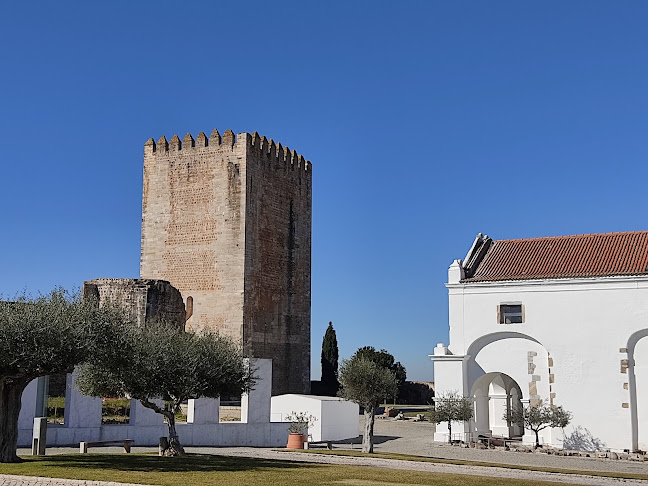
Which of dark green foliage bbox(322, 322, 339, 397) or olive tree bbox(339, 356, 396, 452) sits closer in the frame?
olive tree bbox(339, 356, 396, 452)

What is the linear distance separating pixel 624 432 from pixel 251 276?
20421mm

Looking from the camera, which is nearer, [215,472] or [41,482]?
[41,482]

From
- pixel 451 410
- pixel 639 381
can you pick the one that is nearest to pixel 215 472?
pixel 451 410

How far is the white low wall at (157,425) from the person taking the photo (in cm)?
2422

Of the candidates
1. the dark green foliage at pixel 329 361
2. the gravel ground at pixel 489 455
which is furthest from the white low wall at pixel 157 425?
the dark green foliage at pixel 329 361

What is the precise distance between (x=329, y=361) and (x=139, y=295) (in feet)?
77.1

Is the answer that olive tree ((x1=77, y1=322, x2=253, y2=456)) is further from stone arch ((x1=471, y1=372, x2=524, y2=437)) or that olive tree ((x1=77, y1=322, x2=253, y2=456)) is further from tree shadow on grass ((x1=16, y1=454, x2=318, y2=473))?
stone arch ((x1=471, y1=372, x2=524, y2=437))

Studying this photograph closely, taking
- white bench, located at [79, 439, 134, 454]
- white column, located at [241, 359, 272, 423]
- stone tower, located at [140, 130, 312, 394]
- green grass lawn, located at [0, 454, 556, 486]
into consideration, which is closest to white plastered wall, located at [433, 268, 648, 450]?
white column, located at [241, 359, 272, 423]

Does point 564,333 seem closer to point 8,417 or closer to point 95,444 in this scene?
point 95,444

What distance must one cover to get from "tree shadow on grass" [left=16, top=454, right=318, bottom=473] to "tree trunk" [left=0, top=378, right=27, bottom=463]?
1.58 ft

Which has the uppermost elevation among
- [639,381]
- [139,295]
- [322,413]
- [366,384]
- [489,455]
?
[139,295]

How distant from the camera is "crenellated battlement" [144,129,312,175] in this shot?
4206 cm

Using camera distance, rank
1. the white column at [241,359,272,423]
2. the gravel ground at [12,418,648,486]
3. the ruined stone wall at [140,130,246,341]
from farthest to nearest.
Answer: the ruined stone wall at [140,130,246,341] < the white column at [241,359,272,423] < the gravel ground at [12,418,648,486]

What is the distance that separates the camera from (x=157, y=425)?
2672 centimetres
